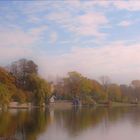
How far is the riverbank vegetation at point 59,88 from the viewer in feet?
220

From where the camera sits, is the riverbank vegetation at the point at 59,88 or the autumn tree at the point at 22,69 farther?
the autumn tree at the point at 22,69

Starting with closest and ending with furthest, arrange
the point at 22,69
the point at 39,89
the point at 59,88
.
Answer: the point at 39,89, the point at 22,69, the point at 59,88

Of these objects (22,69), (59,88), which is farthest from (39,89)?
(59,88)

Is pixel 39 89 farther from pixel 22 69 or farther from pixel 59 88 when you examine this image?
pixel 59 88

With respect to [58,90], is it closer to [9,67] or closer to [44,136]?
[9,67]

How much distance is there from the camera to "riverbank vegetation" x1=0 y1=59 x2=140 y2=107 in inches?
2637

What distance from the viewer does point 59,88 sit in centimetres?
8819

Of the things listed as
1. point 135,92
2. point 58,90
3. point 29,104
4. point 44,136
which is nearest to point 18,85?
point 29,104

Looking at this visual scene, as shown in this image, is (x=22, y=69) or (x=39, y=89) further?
(x=22, y=69)

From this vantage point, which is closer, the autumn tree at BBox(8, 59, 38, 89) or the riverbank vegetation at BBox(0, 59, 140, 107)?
the riverbank vegetation at BBox(0, 59, 140, 107)

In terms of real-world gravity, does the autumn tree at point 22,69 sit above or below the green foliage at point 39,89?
above

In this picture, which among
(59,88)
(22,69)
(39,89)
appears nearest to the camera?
(39,89)

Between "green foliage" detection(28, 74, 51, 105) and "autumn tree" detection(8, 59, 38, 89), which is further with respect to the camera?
"autumn tree" detection(8, 59, 38, 89)

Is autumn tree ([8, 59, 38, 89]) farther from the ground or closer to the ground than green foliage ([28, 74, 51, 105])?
farther from the ground
